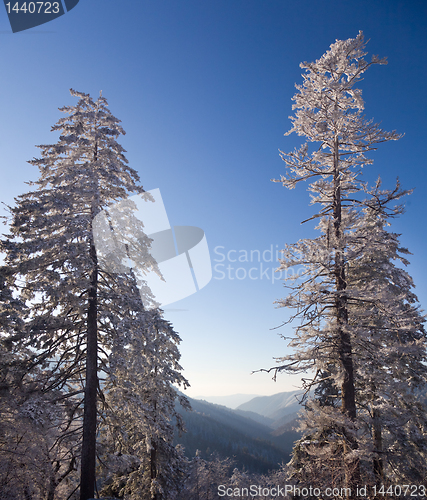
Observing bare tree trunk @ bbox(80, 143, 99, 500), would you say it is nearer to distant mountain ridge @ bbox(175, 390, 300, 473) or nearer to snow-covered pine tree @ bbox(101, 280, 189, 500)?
snow-covered pine tree @ bbox(101, 280, 189, 500)

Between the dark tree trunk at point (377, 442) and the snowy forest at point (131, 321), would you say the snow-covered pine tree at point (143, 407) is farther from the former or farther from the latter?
the dark tree trunk at point (377, 442)

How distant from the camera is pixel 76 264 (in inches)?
353

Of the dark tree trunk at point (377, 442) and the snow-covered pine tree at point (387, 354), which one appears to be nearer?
the snow-covered pine tree at point (387, 354)

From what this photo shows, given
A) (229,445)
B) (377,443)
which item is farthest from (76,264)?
(229,445)

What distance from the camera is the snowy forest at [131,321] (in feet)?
26.8

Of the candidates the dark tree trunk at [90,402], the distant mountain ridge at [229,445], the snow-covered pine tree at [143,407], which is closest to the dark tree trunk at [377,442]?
the snow-covered pine tree at [143,407]

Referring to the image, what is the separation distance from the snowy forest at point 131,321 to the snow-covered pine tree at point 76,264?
2.2 inches

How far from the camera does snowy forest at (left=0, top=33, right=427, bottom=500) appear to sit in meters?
8.16

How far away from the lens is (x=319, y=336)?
8805 millimetres

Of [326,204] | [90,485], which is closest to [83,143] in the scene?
[326,204]

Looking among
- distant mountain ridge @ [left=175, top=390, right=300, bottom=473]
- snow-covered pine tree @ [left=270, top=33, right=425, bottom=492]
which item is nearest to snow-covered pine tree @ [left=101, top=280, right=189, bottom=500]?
snow-covered pine tree @ [left=270, top=33, right=425, bottom=492]

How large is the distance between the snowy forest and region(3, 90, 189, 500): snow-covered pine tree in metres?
0.06

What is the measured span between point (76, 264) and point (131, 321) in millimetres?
2662

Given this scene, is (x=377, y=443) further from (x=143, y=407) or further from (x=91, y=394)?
(x=91, y=394)
